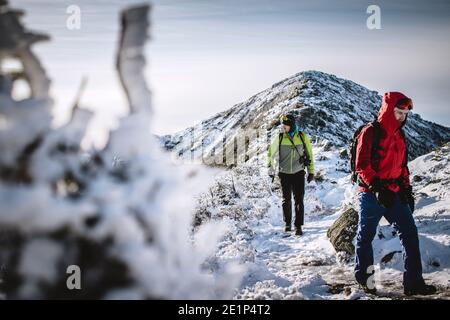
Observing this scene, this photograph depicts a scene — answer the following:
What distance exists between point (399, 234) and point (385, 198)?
0.48m

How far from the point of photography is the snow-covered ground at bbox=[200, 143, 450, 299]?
4418mm

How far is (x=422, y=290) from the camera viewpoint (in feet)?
13.4

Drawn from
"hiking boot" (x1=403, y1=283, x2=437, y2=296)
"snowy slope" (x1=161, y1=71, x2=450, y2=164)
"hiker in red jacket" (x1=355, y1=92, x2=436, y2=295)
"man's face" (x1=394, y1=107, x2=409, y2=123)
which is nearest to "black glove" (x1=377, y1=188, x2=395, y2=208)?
"hiker in red jacket" (x1=355, y1=92, x2=436, y2=295)

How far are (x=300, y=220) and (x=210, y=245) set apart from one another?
5226 millimetres

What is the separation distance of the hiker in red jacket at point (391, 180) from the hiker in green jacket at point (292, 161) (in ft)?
10.1

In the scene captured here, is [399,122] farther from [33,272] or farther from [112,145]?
[33,272]

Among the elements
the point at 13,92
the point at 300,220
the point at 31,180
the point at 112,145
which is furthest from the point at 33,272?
the point at 300,220

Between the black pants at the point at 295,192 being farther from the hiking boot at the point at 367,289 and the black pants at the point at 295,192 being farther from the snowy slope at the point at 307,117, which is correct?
the snowy slope at the point at 307,117

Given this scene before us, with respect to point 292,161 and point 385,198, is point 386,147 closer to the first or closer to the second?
point 385,198

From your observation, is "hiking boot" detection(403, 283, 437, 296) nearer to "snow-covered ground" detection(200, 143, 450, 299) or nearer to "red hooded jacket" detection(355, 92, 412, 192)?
"snow-covered ground" detection(200, 143, 450, 299)

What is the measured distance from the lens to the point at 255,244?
22.8 ft

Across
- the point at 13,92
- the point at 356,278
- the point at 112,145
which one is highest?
the point at 13,92

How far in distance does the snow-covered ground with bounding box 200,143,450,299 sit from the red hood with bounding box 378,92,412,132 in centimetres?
184
